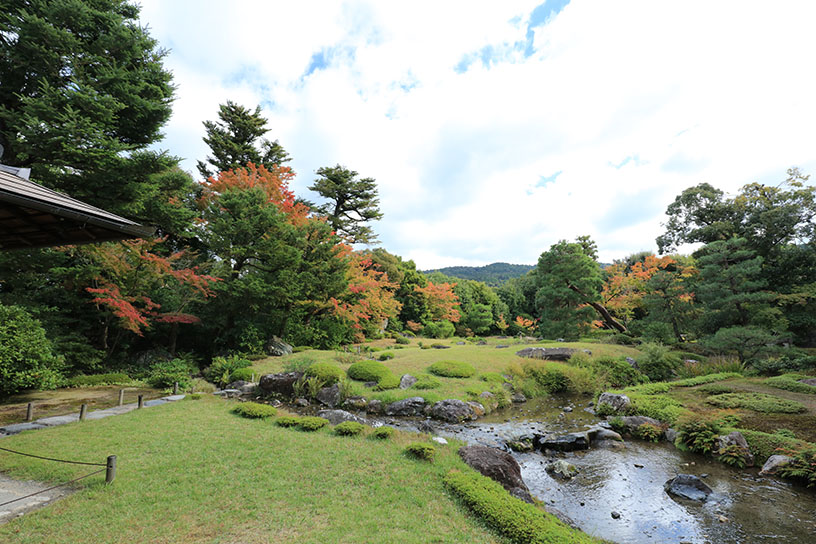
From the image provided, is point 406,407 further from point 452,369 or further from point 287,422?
point 287,422

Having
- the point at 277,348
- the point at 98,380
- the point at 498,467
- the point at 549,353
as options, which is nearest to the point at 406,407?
the point at 498,467

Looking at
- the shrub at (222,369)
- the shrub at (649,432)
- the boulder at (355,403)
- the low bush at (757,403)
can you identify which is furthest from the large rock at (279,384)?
the low bush at (757,403)

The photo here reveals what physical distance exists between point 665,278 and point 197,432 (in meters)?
19.4

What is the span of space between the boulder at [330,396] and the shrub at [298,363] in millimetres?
1601

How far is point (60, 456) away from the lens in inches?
191

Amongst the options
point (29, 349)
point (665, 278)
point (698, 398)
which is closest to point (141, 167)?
point (29, 349)

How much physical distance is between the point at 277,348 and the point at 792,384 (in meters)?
18.5

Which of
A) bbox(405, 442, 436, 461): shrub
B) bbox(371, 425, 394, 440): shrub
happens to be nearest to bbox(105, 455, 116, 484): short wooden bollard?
bbox(371, 425, 394, 440): shrub

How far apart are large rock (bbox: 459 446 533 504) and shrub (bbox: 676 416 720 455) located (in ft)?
15.4

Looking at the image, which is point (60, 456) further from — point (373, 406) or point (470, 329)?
point (470, 329)

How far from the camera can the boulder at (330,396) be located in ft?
33.1

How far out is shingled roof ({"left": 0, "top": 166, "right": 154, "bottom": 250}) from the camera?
7.07ft

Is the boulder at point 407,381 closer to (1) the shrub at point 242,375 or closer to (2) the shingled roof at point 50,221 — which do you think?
(1) the shrub at point 242,375

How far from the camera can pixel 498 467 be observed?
4.91 meters
